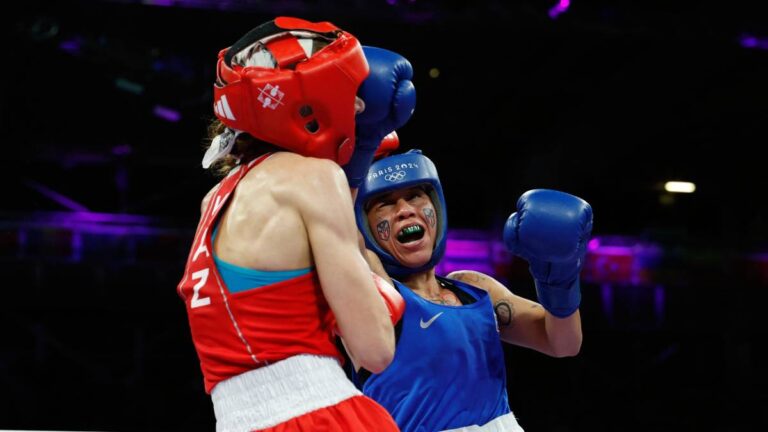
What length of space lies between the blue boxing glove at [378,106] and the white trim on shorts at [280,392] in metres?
0.49

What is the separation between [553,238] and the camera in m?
2.41

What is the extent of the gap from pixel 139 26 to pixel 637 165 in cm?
412

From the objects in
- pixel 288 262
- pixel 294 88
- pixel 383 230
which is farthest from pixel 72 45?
pixel 288 262

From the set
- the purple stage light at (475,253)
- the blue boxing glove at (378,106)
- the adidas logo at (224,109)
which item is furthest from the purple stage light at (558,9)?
the adidas logo at (224,109)

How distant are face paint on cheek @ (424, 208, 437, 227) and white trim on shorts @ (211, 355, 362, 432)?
1.11m

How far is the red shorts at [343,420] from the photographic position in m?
1.57

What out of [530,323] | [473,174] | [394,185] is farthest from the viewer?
[473,174]

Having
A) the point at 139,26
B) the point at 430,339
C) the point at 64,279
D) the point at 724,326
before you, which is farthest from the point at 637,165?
the point at 430,339

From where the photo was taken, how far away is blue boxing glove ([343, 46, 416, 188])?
1.89 m

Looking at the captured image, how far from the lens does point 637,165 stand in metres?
7.47

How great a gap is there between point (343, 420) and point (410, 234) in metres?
1.12

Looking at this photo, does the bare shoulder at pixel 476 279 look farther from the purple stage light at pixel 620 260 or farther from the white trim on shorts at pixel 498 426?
the purple stage light at pixel 620 260

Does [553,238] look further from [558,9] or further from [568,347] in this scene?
[558,9]

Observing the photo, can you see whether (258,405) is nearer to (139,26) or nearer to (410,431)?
(410,431)
